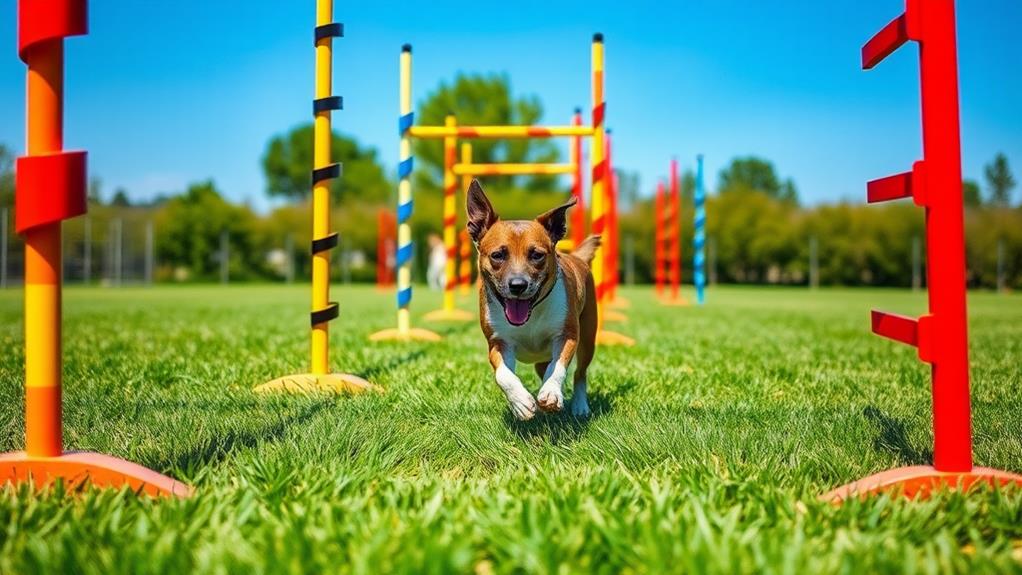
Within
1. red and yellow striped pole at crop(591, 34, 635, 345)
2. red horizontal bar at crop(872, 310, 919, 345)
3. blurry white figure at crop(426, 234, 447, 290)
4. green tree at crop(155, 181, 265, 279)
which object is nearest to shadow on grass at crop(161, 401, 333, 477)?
red horizontal bar at crop(872, 310, 919, 345)

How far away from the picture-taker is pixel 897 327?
104 inches

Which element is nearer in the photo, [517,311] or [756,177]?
[517,311]

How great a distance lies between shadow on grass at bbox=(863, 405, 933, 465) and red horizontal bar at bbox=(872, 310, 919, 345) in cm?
60

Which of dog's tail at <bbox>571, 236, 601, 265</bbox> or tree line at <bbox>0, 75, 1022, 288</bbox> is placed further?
tree line at <bbox>0, 75, 1022, 288</bbox>

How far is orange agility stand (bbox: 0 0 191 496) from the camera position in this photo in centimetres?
241

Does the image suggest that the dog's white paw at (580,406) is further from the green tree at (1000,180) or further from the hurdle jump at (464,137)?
the green tree at (1000,180)

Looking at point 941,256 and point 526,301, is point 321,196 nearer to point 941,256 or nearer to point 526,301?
point 526,301

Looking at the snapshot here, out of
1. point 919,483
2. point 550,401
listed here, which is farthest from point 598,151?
point 919,483

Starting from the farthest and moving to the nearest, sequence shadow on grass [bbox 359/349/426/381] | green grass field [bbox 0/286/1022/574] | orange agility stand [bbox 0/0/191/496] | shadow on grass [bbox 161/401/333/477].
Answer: shadow on grass [bbox 359/349/426/381] → shadow on grass [bbox 161/401/333/477] → orange agility stand [bbox 0/0/191/496] → green grass field [bbox 0/286/1022/574]

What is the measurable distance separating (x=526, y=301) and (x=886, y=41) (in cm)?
189

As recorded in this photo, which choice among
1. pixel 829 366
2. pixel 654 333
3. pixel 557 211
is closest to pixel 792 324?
pixel 654 333

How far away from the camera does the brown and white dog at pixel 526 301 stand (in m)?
3.55

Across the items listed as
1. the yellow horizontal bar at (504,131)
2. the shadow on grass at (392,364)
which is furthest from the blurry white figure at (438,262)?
the shadow on grass at (392,364)

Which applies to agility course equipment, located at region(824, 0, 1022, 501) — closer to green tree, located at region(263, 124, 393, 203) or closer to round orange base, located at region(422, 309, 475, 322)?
round orange base, located at region(422, 309, 475, 322)
